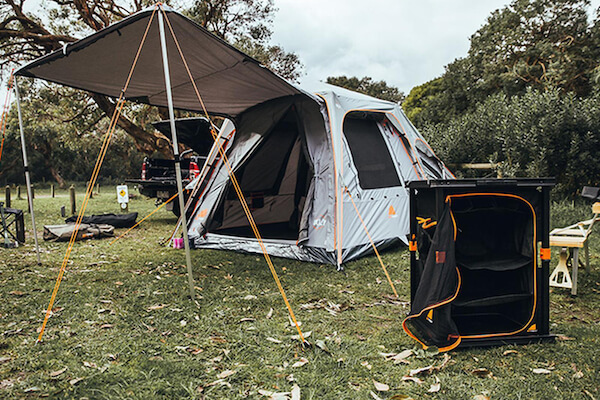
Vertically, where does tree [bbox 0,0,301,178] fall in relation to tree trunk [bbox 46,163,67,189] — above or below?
above

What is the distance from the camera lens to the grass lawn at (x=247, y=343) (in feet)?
7.08

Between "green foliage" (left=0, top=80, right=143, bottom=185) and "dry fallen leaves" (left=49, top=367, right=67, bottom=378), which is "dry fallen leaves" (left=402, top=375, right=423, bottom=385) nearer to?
"dry fallen leaves" (left=49, top=367, right=67, bottom=378)

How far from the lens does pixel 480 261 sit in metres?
2.64

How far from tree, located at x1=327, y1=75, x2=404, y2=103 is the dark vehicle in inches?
1196

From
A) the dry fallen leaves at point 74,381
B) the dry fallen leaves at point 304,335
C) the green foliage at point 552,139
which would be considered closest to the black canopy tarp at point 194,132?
the dry fallen leaves at point 304,335

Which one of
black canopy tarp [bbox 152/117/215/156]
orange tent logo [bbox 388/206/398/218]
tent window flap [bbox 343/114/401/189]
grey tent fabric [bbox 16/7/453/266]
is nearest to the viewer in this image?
grey tent fabric [bbox 16/7/453/266]

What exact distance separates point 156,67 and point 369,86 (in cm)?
3531

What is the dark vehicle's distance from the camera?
25.0ft

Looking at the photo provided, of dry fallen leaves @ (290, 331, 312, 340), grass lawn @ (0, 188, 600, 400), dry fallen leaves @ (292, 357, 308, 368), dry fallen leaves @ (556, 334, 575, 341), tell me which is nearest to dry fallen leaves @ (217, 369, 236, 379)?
grass lawn @ (0, 188, 600, 400)

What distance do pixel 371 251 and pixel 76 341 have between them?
344 cm

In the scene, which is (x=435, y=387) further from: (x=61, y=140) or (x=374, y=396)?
(x=61, y=140)

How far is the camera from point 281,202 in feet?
23.9

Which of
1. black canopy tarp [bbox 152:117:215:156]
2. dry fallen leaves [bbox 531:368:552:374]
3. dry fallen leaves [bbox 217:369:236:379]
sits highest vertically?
black canopy tarp [bbox 152:117:215:156]

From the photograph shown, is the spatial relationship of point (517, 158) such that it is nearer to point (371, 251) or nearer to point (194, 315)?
point (371, 251)
